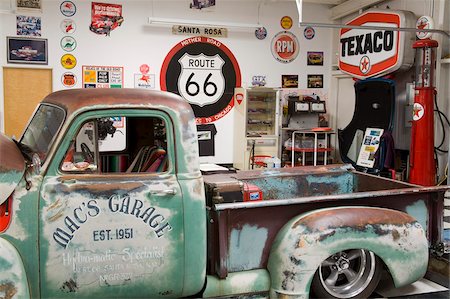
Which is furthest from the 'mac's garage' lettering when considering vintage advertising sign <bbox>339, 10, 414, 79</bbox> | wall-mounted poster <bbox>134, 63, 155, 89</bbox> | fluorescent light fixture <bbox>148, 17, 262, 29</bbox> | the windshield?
the windshield

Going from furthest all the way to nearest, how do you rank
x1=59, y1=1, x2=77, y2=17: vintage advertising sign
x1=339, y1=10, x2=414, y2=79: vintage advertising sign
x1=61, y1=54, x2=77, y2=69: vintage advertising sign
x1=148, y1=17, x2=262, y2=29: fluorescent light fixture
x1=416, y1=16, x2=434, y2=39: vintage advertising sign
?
x1=148, y1=17, x2=262, y2=29: fluorescent light fixture < x1=61, y1=54, x2=77, y2=69: vintage advertising sign < x1=59, y1=1, x2=77, y2=17: vintage advertising sign < x1=339, y1=10, x2=414, y2=79: vintage advertising sign < x1=416, y1=16, x2=434, y2=39: vintage advertising sign

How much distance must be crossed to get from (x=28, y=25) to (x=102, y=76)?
56.1 inches

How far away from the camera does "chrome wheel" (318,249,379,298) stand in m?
2.89

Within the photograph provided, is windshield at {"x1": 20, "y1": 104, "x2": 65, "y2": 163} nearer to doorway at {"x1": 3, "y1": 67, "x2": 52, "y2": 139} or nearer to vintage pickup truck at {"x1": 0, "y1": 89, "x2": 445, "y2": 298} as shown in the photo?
vintage pickup truck at {"x1": 0, "y1": 89, "x2": 445, "y2": 298}

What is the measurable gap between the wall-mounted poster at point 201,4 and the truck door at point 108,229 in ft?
21.5

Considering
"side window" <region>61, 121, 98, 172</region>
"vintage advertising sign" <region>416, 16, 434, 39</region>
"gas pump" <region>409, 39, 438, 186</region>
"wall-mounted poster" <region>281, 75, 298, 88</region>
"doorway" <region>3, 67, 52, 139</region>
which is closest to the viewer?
"side window" <region>61, 121, 98, 172</region>

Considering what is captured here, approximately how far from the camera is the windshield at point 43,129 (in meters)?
2.46

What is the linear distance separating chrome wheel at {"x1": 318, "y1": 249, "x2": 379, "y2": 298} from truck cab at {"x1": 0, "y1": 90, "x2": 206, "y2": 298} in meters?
0.84

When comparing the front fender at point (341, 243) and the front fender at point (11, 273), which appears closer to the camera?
the front fender at point (11, 273)

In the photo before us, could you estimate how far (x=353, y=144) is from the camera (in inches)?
297

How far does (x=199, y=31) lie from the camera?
8750 millimetres

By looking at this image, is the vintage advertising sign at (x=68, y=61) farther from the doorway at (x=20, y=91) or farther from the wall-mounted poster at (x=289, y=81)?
the wall-mounted poster at (x=289, y=81)

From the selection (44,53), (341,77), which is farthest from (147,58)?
(341,77)

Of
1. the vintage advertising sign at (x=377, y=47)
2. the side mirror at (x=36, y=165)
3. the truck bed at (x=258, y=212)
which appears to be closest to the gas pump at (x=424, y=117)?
the vintage advertising sign at (x=377, y=47)
